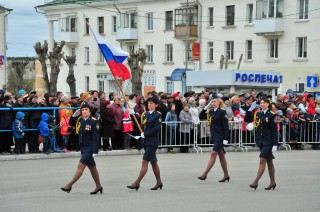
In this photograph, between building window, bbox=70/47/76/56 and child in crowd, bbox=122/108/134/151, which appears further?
building window, bbox=70/47/76/56

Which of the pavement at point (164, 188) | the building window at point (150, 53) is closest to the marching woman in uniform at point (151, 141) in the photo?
the pavement at point (164, 188)

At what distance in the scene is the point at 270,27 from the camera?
53031mm

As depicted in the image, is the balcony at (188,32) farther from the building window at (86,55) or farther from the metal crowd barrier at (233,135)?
the metal crowd barrier at (233,135)

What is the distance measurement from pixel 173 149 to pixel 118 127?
2499 millimetres

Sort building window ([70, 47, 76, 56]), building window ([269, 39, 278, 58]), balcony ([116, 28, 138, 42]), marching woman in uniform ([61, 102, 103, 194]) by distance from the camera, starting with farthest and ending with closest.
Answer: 1. building window ([70, 47, 76, 56])
2. balcony ([116, 28, 138, 42])
3. building window ([269, 39, 278, 58])
4. marching woman in uniform ([61, 102, 103, 194])

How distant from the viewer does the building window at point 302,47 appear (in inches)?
2029

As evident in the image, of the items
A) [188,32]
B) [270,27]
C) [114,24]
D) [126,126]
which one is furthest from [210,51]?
[126,126]

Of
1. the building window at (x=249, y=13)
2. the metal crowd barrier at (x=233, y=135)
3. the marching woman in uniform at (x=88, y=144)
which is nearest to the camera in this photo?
the marching woman in uniform at (x=88, y=144)

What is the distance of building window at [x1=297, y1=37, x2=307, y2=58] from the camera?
51531mm

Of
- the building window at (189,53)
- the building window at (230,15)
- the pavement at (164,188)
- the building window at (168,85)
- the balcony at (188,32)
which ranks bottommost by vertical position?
the pavement at (164,188)

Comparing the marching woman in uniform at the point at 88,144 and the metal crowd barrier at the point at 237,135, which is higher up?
the marching woman in uniform at the point at 88,144

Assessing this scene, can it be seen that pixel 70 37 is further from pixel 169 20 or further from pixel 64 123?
pixel 64 123

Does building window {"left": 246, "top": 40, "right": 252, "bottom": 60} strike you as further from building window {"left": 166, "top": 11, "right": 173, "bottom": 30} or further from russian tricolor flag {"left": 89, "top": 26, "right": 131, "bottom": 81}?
russian tricolor flag {"left": 89, "top": 26, "right": 131, "bottom": 81}

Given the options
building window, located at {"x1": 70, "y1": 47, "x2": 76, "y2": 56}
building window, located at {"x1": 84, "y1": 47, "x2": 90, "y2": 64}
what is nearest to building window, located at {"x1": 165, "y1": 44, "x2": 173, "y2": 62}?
building window, located at {"x1": 84, "y1": 47, "x2": 90, "y2": 64}
